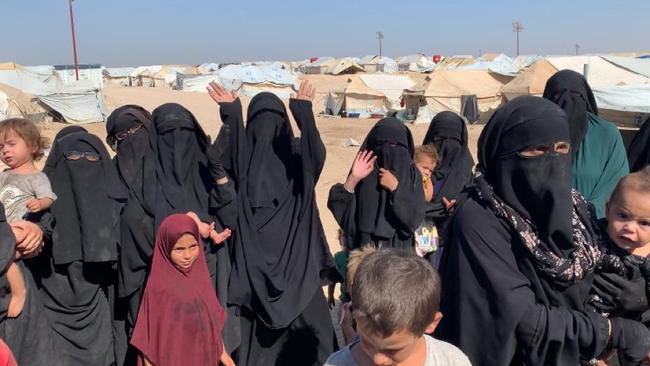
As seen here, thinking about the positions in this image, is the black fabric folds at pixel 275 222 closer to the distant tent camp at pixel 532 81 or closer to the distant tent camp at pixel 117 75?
the distant tent camp at pixel 532 81

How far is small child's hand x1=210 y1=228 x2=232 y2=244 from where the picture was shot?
121 inches

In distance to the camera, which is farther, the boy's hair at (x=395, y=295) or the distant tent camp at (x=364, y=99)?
the distant tent camp at (x=364, y=99)

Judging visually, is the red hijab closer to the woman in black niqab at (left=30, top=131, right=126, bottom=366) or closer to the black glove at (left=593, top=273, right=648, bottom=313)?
the woman in black niqab at (left=30, top=131, right=126, bottom=366)

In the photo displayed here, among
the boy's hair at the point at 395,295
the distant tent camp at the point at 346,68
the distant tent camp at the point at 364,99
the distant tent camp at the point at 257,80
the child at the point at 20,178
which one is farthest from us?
the distant tent camp at the point at 346,68

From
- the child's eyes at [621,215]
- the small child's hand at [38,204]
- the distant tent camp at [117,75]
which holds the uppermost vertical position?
the distant tent camp at [117,75]

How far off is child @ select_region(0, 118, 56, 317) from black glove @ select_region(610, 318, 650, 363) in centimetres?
249

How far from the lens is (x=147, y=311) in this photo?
9.29ft

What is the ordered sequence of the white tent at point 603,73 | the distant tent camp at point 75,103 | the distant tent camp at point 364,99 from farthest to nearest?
the distant tent camp at point 364,99, the distant tent camp at point 75,103, the white tent at point 603,73

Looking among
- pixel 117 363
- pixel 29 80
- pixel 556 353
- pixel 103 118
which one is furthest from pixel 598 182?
pixel 29 80

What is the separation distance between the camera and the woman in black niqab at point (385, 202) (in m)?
3.38

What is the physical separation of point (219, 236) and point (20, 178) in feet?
3.33

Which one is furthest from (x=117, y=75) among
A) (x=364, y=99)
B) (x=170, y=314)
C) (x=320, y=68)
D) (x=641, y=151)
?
(x=641, y=151)

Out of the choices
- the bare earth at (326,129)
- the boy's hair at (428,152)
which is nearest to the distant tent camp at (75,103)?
the bare earth at (326,129)

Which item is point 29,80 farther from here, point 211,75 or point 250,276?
point 250,276
